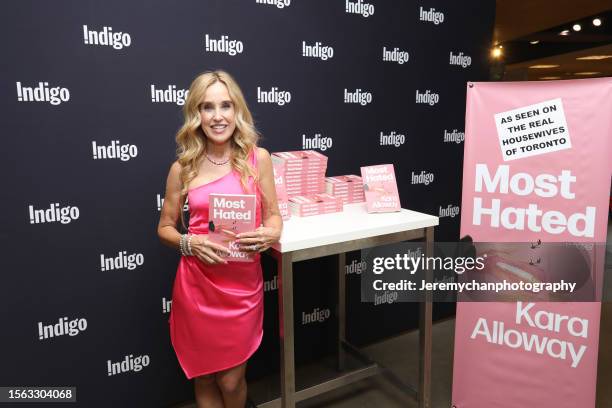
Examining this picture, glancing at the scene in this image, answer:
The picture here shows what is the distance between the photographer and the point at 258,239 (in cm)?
168

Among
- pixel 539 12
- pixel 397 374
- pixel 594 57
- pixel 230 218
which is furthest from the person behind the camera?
pixel 594 57

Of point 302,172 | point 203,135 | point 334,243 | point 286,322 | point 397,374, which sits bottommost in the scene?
point 397,374

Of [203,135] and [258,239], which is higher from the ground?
[203,135]

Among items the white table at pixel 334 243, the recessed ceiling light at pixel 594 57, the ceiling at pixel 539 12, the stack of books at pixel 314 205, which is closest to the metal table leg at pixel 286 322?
the white table at pixel 334 243

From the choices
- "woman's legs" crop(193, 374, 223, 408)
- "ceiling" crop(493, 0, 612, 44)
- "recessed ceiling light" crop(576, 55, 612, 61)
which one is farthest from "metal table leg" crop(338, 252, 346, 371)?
"recessed ceiling light" crop(576, 55, 612, 61)

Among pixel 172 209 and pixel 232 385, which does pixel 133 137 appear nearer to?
pixel 172 209

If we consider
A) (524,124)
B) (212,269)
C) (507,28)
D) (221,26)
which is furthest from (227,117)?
(507,28)

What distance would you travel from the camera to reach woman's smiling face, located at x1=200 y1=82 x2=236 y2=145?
1703mm

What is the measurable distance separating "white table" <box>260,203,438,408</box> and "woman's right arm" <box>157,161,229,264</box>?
0.25 m

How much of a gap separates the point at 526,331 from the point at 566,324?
A: 0.17m

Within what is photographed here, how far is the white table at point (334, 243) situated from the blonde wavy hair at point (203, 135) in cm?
31

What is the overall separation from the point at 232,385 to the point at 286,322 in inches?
13.2

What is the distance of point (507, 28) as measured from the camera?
245 inches

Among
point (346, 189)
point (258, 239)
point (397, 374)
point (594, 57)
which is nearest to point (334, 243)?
point (258, 239)
